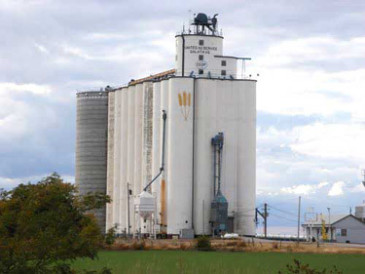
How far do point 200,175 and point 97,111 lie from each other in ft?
82.6

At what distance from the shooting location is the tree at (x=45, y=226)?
81.0 ft

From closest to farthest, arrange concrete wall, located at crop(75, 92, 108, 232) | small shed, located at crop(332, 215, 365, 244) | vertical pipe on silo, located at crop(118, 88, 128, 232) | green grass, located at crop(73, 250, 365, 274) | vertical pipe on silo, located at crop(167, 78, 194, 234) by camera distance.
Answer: green grass, located at crop(73, 250, 365, 274) → vertical pipe on silo, located at crop(167, 78, 194, 234) → small shed, located at crop(332, 215, 365, 244) → vertical pipe on silo, located at crop(118, 88, 128, 232) → concrete wall, located at crop(75, 92, 108, 232)

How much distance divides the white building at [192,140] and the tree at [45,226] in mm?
76020

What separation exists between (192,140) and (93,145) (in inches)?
905

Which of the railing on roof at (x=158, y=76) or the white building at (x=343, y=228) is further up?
the railing on roof at (x=158, y=76)

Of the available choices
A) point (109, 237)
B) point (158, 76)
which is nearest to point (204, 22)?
point (158, 76)

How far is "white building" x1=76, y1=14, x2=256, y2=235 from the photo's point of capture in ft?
337

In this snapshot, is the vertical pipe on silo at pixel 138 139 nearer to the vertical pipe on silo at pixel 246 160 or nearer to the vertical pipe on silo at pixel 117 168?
the vertical pipe on silo at pixel 117 168

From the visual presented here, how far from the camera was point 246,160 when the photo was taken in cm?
10625

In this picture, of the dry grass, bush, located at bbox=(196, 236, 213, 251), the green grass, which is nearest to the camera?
the green grass

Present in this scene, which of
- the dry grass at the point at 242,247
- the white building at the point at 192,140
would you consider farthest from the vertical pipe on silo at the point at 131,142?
the dry grass at the point at 242,247

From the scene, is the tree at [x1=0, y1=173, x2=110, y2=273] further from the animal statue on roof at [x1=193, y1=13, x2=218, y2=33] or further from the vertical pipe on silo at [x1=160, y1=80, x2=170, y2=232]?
the animal statue on roof at [x1=193, y1=13, x2=218, y2=33]

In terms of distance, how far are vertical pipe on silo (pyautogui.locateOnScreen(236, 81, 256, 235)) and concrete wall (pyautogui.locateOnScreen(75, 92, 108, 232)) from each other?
23.2m

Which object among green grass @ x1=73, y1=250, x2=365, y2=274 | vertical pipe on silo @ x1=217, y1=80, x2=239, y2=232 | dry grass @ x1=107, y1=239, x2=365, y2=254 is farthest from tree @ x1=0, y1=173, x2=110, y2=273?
vertical pipe on silo @ x1=217, y1=80, x2=239, y2=232
